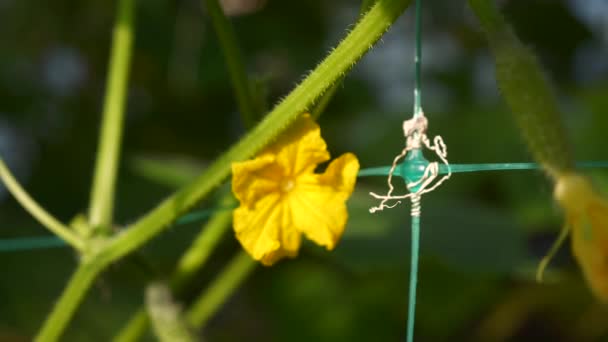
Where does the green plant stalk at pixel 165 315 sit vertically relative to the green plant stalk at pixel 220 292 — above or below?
below

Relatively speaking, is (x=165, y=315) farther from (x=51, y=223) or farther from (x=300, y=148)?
(x=300, y=148)

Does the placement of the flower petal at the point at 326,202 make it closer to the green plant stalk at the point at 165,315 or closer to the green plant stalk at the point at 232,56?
the green plant stalk at the point at 232,56

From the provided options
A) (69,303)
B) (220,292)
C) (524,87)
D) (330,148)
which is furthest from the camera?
(330,148)

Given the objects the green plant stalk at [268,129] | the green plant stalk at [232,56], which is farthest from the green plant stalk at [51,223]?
the green plant stalk at [232,56]

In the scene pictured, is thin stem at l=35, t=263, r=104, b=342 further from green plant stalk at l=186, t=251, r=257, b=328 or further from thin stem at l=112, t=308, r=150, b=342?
green plant stalk at l=186, t=251, r=257, b=328

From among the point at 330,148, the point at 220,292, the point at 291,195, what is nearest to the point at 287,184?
the point at 291,195

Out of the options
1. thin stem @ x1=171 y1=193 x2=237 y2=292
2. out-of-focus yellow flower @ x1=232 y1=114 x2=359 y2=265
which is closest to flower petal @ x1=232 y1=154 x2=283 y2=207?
out-of-focus yellow flower @ x1=232 y1=114 x2=359 y2=265
